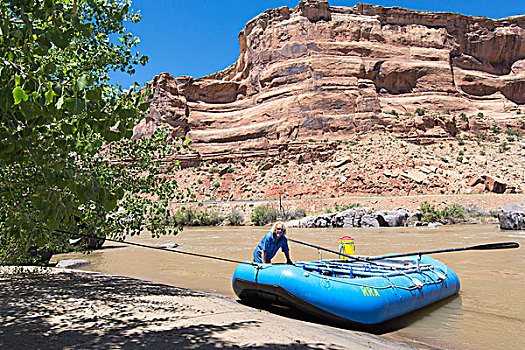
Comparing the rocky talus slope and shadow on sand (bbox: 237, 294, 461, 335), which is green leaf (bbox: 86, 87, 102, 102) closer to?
shadow on sand (bbox: 237, 294, 461, 335)

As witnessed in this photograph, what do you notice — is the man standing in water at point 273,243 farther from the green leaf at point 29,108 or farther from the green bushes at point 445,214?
the green bushes at point 445,214

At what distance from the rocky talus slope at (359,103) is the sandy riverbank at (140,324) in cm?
3299

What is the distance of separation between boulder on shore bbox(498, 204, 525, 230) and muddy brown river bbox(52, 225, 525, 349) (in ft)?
12.3

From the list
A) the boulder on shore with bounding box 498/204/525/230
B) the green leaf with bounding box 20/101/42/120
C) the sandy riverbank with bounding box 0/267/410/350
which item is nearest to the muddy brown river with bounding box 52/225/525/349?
the sandy riverbank with bounding box 0/267/410/350

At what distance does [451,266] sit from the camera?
36.2ft

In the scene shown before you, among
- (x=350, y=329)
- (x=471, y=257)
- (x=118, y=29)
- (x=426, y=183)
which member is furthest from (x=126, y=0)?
(x=426, y=183)

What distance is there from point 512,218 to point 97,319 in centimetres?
2179

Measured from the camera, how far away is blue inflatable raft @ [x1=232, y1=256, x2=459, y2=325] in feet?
18.0

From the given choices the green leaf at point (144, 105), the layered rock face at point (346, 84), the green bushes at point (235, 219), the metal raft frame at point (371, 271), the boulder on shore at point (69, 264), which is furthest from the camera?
the layered rock face at point (346, 84)

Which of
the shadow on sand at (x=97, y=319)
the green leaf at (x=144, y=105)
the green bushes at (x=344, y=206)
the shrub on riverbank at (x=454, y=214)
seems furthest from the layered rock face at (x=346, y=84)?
the green leaf at (x=144, y=105)

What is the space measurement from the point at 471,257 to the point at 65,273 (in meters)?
11.6

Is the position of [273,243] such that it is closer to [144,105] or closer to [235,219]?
[144,105]

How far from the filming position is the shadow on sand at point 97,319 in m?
3.75

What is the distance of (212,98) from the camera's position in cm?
5738
